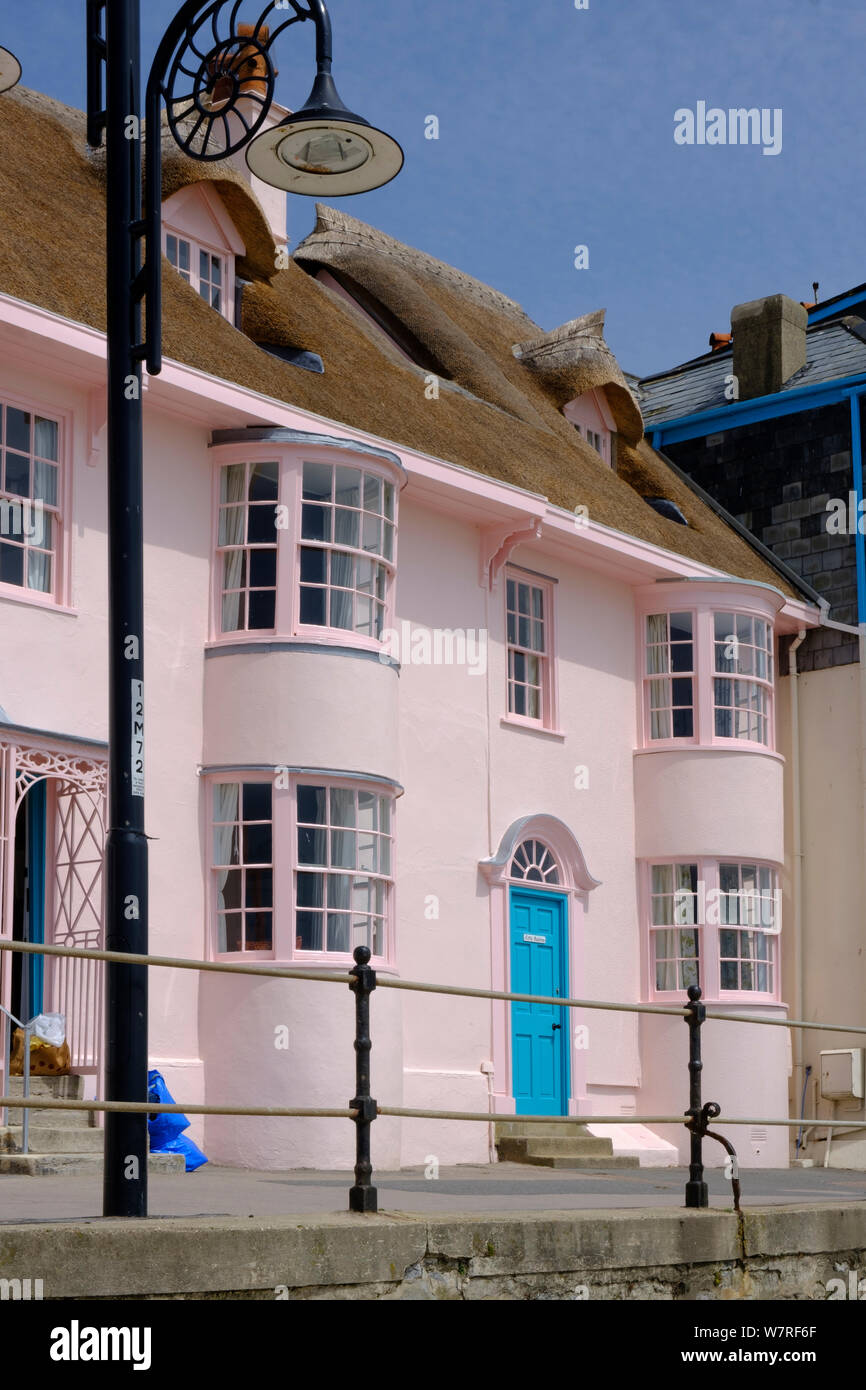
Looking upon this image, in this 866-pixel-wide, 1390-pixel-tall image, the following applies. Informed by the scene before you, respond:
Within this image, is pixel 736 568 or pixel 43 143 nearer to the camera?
pixel 43 143

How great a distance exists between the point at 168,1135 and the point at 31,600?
4.06m

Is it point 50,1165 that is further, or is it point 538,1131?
point 538,1131

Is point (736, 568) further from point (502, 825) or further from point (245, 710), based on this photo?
point (245, 710)

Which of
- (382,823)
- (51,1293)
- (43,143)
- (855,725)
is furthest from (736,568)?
(51,1293)

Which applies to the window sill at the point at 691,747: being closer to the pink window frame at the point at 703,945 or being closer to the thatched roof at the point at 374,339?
the pink window frame at the point at 703,945

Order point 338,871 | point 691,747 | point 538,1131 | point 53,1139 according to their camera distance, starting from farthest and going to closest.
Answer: point 691,747 < point 538,1131 < point 338,871 < point 53,1139

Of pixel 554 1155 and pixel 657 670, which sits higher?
pixel 657 670

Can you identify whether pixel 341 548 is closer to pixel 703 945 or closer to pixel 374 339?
pixel 374 339

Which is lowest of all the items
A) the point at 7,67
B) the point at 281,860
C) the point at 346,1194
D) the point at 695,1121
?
the point at 346,1194

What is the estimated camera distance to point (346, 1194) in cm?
A: 902

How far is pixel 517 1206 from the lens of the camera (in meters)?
8.36

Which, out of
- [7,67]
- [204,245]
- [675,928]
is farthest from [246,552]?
[7,67]

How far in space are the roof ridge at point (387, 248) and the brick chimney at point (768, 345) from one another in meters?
3.20
